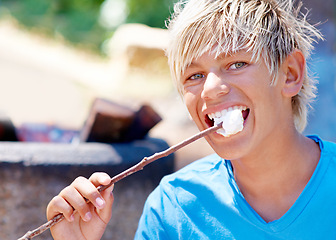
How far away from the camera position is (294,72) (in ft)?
6.06

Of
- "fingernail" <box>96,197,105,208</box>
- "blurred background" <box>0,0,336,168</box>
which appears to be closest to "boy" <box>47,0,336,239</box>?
"fingernail" <box>96,197,105,208</box>

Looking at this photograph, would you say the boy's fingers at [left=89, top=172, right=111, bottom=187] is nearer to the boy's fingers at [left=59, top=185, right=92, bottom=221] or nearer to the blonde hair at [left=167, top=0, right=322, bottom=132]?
the boy's fingers at [left=59, top=185, right=92, bottom=221]

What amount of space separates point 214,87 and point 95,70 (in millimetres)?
9714

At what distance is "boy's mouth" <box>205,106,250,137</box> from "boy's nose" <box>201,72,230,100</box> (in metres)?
0.07

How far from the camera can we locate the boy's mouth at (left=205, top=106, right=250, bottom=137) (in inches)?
62.7

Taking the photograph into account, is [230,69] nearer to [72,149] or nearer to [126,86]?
[72,149]

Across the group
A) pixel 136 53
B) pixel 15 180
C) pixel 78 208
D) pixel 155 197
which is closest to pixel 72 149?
pixel 15 180

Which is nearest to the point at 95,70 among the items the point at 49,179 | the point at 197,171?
the point at 49,179

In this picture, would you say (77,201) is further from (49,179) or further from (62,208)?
(49,179)

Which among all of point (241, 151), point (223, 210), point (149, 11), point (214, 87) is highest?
point (149, 11)

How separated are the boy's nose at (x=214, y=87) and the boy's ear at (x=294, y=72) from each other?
1.01ft

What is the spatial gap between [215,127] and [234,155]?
0.46 ft

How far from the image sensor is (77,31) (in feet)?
58.3

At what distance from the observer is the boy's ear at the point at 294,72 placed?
1.81 m
